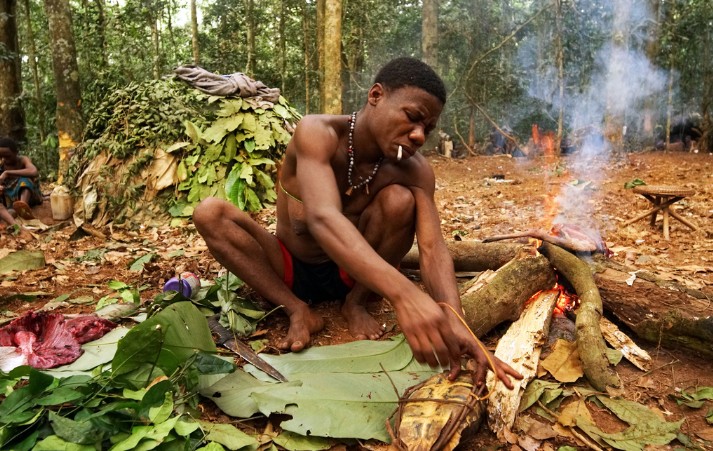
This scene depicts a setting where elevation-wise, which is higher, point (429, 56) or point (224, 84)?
point (429, 56)

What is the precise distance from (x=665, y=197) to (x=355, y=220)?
4.08 m

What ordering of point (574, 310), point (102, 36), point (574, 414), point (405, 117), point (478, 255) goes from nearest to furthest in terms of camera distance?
point (574, 414) → point (405, 117) → point (574, 310) → point (478, 255) → point (102, 36)

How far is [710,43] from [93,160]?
1405 cm

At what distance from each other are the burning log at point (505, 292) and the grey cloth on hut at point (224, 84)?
470 cm

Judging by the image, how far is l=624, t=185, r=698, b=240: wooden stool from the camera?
500 centimetres

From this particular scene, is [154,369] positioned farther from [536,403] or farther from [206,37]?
[206,37]

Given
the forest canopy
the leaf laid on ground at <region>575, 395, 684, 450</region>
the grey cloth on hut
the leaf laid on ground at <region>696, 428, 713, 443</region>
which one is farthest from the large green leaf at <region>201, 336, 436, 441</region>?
the forest canopy

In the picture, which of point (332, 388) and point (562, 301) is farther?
point (562, 301)

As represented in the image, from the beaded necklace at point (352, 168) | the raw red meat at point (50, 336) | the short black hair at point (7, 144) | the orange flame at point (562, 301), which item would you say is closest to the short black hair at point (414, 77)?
the beaded necklace at point (352, 168)

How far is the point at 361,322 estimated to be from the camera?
2721mm

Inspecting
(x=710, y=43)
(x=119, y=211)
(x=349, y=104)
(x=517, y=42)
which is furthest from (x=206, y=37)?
(x=710, y=43)

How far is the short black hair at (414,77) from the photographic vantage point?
86.0 inches

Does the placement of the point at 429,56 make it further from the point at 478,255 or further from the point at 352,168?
the point at 352,168

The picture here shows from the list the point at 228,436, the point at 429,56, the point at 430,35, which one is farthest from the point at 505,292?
the point at 430,35
